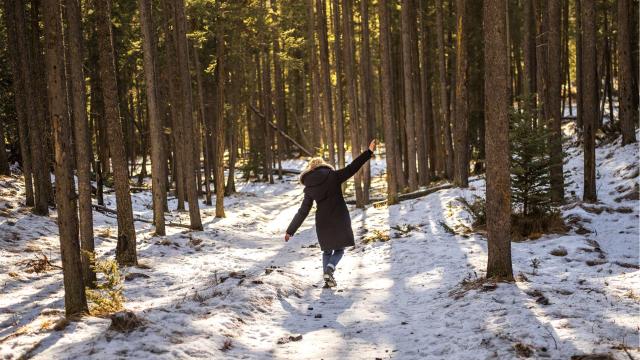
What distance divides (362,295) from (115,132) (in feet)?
18.2

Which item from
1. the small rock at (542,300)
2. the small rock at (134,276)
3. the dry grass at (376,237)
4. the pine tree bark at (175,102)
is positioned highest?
the pine tree bark at (175,102)

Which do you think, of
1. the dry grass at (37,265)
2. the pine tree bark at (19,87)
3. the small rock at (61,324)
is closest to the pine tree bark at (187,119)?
the pine tree bark at (19,87)

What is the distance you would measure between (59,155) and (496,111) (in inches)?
217

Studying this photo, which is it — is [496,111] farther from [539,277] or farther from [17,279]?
[17,279]

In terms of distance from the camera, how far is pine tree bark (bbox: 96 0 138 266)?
9641 mm

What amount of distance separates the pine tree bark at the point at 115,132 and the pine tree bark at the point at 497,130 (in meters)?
6.58

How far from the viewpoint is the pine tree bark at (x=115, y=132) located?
964 cm

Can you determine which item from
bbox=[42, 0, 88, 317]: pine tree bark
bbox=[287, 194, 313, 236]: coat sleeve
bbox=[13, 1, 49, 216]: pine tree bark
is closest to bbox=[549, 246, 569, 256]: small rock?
bbox=[287, 194, 313, 236]: coat sleeve

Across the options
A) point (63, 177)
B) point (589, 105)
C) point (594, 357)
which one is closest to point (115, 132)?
point (63, 177)

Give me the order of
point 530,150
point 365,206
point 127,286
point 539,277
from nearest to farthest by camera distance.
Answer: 1. point 539,277
2. point 127,286
3. point 530,150
4. point 365,206

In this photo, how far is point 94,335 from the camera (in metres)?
5.53

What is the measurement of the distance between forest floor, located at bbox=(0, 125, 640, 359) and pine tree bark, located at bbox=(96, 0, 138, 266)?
24.9 inches

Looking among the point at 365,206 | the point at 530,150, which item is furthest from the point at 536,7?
the point at 530,150

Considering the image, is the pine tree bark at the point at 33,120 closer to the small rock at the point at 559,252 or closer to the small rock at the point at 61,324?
the small rock at the point at 61,324
